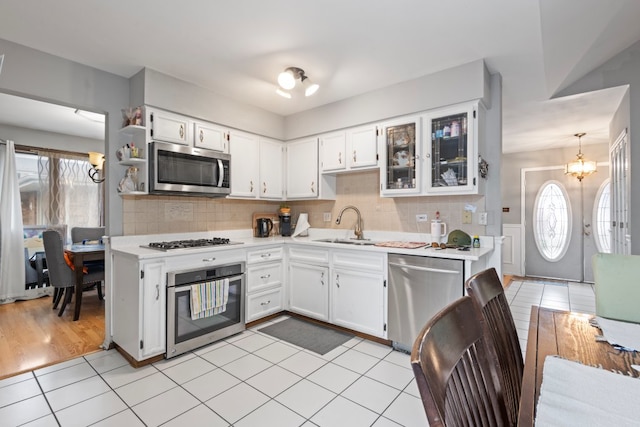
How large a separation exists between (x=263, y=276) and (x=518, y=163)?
5349mm

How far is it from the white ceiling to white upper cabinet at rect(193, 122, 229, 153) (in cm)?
40

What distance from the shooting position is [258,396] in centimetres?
206

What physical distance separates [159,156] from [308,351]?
7.10 feet

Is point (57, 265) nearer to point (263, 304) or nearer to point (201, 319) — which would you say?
point (201, 319)

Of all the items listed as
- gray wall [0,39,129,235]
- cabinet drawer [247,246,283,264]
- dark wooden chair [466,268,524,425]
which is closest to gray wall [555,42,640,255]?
dark wooden chair [466,268,524,425]

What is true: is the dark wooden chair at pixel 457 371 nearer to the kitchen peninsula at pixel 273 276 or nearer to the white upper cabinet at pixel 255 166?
the kitchen peninsula at pixel 273 276

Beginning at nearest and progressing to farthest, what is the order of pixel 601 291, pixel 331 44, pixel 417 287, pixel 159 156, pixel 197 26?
1. pixel 601 291
2. pixel 197 26
3. pixel 331 44
4. pixel 417 287
5. pixel 159 156

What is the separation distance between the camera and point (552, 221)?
5641 millimetres

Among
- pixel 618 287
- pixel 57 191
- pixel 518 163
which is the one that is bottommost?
pixel 618 287

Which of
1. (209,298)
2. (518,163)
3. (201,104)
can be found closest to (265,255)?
(209,298)

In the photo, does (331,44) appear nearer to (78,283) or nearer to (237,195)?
(237,195)

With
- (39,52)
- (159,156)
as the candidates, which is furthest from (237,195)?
(39,52)

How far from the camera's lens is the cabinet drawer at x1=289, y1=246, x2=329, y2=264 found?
323 centimetres

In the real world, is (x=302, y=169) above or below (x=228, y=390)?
above
